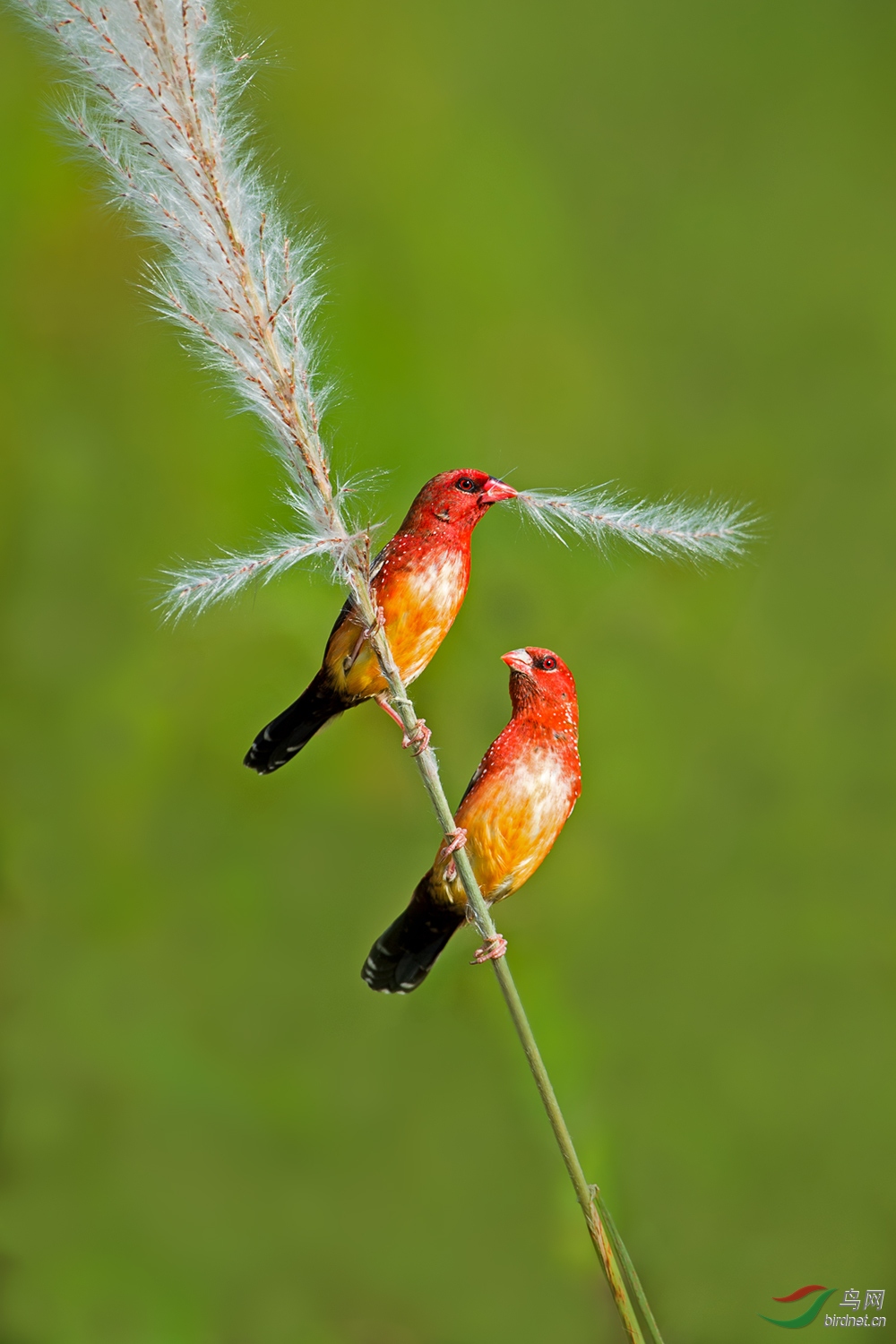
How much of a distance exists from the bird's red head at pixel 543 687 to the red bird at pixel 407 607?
0.05 m

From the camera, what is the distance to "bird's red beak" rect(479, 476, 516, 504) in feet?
1.68

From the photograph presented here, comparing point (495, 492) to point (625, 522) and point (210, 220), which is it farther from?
point (210, 220)

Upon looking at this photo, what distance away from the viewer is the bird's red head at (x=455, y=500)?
0.52 meters

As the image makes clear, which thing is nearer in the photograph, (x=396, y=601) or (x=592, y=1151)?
(x=396, y=601)

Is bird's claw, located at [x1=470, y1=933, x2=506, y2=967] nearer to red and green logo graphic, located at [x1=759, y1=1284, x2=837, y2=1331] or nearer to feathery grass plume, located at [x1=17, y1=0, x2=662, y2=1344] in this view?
feathery grass plume, located at [x1=17, y1=0, x2=662, y2=1344]

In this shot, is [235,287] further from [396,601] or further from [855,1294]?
[855,1294]

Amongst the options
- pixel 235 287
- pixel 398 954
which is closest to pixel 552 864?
pixel 398 954

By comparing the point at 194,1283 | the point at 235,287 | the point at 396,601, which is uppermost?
the point at 235,287

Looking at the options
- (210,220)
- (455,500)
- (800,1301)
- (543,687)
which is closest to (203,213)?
(210,220)

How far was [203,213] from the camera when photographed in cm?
45

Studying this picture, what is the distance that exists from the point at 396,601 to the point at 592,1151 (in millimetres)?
518

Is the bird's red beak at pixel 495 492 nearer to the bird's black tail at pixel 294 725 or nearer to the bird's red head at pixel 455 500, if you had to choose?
the bird's red head at pixel 455 500

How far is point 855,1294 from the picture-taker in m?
0.83

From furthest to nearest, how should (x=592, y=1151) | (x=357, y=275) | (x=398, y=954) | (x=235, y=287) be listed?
A: 1. (x=357, y=275)
2. (x=592, y=1151)
3. (x=398, y=954)
4. (x=235, y=287)
